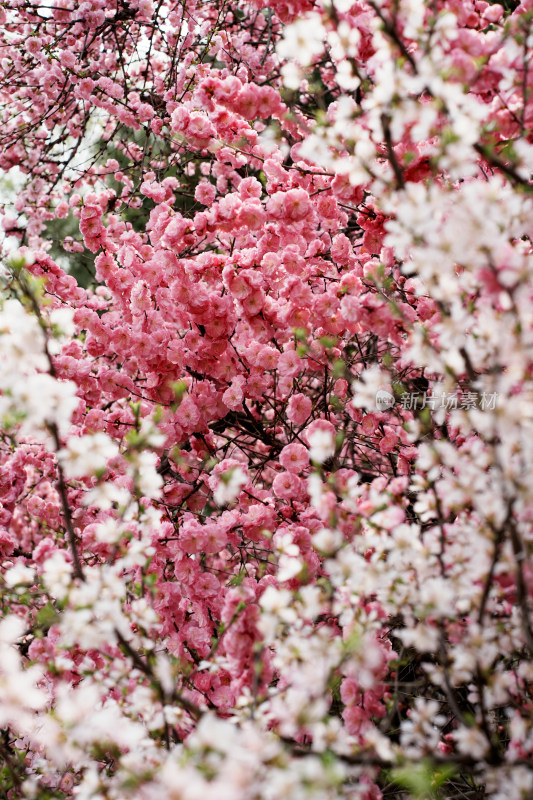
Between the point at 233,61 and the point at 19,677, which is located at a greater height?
the point at 233,61

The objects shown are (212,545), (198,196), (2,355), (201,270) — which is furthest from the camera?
(198,196)

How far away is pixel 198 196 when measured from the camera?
306cm

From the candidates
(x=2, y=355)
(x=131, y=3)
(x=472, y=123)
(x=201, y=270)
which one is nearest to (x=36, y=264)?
(x=201, y=270)

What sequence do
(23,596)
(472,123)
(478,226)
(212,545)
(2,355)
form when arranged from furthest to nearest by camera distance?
(212,545) → (23,596) → (2,355) → (472,123) → (478,226)

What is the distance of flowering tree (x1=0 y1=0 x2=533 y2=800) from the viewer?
1307mm

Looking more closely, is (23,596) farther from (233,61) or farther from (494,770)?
(233,61)

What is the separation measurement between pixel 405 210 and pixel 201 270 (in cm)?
165

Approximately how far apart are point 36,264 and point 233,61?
2.07m

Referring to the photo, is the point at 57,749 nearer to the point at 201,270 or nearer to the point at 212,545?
the point at 212,545

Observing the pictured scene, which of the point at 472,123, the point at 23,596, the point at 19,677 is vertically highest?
the point at 472,123

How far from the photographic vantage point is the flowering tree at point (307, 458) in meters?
1.31

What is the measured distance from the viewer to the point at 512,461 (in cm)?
141

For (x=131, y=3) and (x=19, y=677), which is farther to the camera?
(x=131, y=3)

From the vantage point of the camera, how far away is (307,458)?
2.58 meters
